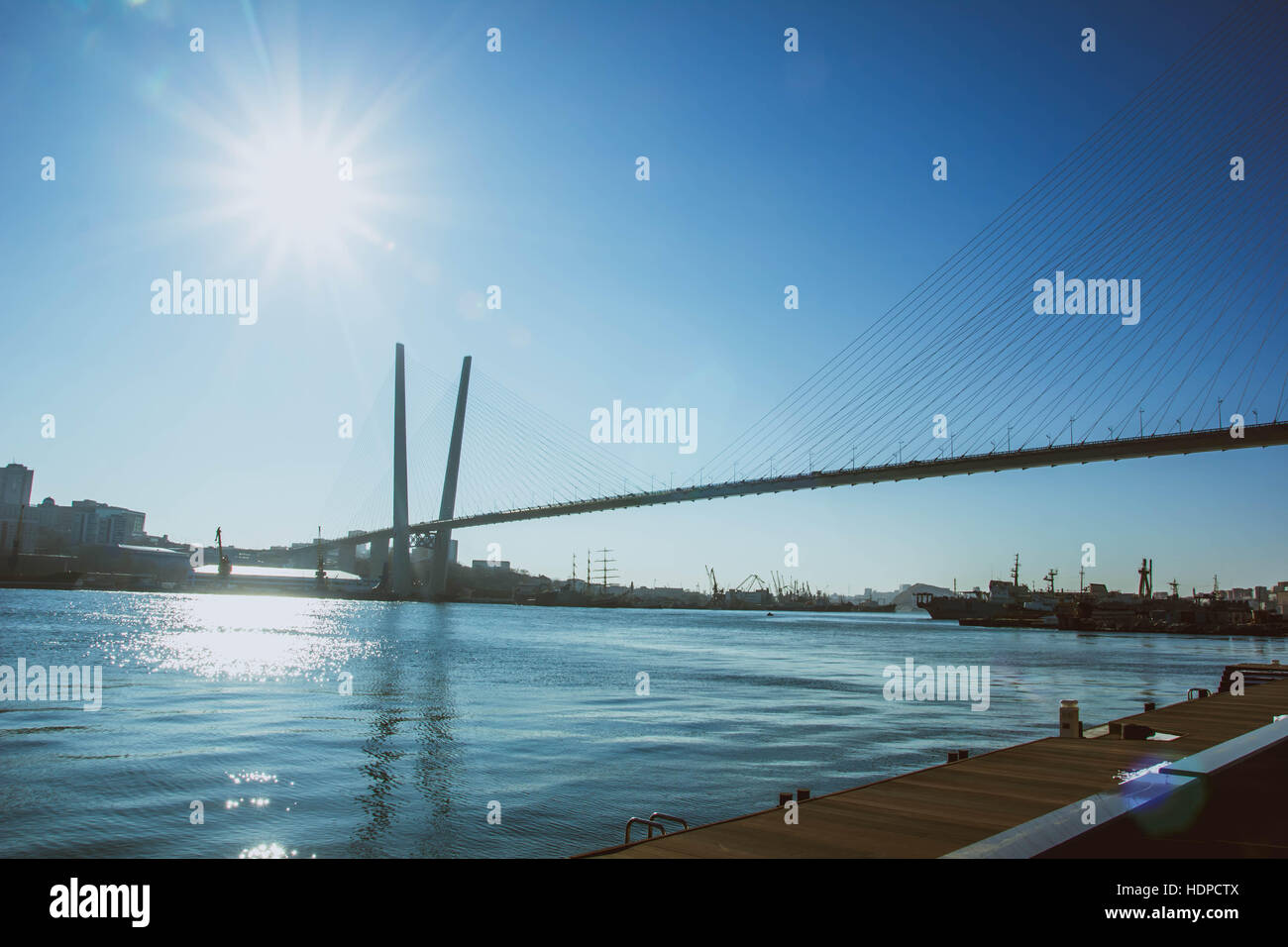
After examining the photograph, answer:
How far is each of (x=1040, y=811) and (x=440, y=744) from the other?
12.1 m

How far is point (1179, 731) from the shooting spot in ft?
43.9

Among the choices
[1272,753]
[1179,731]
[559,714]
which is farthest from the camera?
[559,714]

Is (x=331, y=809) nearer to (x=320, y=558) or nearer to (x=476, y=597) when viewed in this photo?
(x=320, y=558)

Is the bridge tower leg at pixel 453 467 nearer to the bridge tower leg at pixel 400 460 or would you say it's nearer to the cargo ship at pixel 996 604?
the bridge tower leg at pixel 400 460

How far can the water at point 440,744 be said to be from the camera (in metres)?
10.9

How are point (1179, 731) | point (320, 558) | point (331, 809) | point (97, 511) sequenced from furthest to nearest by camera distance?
point (97, 511) < point (320, 558) < point (1179, 731) < point (331, 809)

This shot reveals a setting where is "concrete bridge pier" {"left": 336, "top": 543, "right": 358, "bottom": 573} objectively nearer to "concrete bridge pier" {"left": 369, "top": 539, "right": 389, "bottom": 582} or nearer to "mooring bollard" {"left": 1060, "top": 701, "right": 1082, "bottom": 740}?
"concrete bridge pier" {"left": 369, "top": 539, "right": 389, "bottom": 582}

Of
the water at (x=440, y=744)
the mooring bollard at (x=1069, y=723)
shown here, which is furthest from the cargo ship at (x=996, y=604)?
the mooring bollard at (x=1069, y=723)

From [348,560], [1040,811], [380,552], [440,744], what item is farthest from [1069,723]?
[348,560]

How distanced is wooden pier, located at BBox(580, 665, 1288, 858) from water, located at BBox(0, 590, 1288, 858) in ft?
11.0

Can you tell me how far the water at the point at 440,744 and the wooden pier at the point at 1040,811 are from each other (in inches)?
132

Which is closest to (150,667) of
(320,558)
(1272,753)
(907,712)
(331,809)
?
(331,809)

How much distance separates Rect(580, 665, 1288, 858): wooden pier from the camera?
4.89 metres
